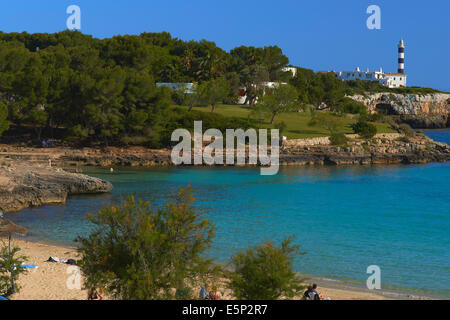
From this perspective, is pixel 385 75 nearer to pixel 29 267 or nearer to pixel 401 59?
pixel 401 59

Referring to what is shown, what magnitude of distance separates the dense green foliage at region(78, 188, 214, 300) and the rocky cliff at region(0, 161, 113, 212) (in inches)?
806

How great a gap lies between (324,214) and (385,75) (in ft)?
426

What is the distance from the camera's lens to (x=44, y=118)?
53.7 meters

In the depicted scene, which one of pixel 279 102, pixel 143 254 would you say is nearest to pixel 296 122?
pixel 279 102

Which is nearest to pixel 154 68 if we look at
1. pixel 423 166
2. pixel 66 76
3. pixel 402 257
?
pixel 66 76

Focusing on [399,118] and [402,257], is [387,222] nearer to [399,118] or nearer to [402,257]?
[402,257]

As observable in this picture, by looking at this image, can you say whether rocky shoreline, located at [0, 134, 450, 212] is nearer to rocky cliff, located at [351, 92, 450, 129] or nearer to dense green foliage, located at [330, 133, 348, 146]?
dense green foliage, located at [330, 133, 348, 146]

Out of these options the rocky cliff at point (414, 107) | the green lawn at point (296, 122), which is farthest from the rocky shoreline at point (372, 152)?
the rocky cliff at point (414, 107)

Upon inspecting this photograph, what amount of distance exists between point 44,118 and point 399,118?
88406 mm

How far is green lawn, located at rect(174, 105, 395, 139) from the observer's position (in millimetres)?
64000

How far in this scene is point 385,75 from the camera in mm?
155250

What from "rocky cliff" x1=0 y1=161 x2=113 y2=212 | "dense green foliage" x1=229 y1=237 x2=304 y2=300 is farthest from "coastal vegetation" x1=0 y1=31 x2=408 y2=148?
"dense green foliage" x1=229 y1=237 x2=304 y2=300

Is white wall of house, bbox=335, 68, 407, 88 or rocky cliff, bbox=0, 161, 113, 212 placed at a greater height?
white wall of house, bbox=335, 68, 407, 88
